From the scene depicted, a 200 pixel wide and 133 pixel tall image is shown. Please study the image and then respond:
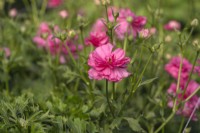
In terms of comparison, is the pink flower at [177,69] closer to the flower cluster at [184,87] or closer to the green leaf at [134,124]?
the flower cluster at [184,87]

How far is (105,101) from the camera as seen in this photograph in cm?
136

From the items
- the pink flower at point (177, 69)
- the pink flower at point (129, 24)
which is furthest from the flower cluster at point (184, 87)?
the pink flower at point (129, 24)

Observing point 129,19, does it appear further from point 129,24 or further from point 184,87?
point 184,87

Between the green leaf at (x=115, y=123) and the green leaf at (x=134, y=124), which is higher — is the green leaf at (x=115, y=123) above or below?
above

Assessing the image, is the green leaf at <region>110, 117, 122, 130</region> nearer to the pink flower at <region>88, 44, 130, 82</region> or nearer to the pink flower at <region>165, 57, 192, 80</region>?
the pink flower at <region>88, 44, 130, 82</region>

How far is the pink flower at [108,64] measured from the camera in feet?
4.03

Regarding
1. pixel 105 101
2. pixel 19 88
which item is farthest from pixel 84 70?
pixel 19 88

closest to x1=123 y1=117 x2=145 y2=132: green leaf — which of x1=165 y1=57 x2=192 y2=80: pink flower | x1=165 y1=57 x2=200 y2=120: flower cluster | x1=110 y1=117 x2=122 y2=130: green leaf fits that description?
x1=110 y1=117 x2=122 y2=130: green leaf

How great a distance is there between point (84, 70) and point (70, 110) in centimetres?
17

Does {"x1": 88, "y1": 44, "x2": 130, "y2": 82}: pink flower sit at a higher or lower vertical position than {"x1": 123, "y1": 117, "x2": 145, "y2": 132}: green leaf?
higher

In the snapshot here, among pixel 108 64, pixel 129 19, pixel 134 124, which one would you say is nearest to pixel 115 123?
pixel 134 124

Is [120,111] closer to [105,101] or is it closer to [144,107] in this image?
[105,101]

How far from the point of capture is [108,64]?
1248mm

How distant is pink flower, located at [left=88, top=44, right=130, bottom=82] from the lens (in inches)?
48.4
